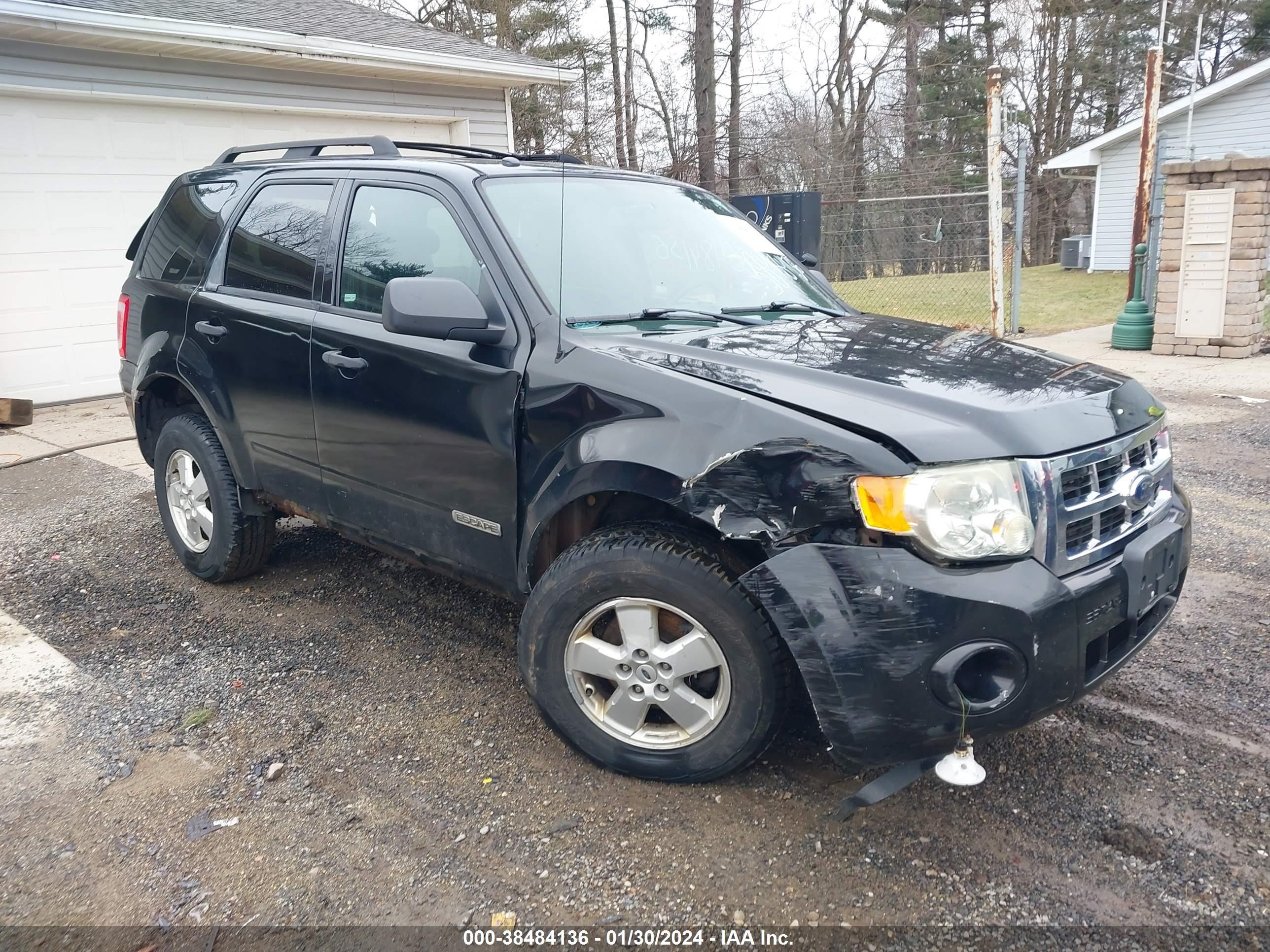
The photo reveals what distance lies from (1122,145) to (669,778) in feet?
81.2

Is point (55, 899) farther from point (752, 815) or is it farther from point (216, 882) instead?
point (752, 815)

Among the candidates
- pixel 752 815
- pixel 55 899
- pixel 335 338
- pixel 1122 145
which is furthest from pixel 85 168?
pixel 1122 145

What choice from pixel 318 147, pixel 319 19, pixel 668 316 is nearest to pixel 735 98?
pixel 319 19

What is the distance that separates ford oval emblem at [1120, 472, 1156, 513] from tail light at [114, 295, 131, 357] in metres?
4.53

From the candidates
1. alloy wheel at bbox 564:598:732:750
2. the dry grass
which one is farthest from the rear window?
the dry grass

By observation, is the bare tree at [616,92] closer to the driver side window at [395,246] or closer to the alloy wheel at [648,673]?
the driver side window at [395,246]

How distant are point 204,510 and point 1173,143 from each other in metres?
24.5

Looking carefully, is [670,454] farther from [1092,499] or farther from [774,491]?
[1092,499]

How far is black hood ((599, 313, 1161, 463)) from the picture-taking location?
7.89 feet

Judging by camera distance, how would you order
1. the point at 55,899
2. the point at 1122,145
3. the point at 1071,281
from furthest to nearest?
the point at 1122,145 → the point at 1071,281 → the point at 55,899

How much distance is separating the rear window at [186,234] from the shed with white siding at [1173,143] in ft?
62.9

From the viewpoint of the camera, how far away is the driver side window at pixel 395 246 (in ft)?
11.0

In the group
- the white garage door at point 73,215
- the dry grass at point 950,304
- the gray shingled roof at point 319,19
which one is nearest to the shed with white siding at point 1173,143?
the dry grass at point 950,304

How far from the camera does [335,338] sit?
3572mm
